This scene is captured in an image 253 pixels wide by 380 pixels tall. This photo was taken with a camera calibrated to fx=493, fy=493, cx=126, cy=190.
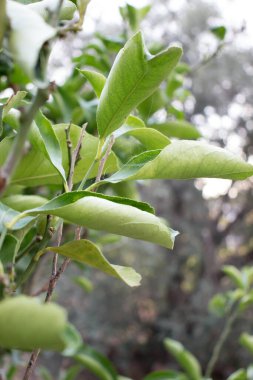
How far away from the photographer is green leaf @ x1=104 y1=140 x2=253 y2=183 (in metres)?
0.58

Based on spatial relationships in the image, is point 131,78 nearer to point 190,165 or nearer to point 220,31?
point 190,165

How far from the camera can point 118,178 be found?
1.97ft

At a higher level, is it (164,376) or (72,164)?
(72,164)

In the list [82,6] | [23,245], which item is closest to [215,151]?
[82,6]

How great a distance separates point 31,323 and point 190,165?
320mm

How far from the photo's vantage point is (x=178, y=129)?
48.5 inches

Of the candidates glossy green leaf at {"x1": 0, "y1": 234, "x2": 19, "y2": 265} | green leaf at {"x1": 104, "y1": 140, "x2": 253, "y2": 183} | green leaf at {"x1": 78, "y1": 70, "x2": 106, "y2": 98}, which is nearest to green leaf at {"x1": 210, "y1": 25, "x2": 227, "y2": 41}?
green leaf at {"x1": 78, "y1": 70, "x2": 106, "y2": 98}

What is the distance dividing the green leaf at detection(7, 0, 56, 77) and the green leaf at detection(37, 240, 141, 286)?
8.1 inches

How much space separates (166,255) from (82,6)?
766 centimetres

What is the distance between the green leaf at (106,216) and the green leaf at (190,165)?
73 millimetres

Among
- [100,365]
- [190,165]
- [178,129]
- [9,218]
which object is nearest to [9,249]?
[9,218]

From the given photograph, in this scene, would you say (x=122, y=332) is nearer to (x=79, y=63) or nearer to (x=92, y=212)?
(x=79, y=63)

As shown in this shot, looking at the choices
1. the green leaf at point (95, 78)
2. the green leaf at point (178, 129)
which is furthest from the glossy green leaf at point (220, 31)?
the green leaf at point (95, 78)

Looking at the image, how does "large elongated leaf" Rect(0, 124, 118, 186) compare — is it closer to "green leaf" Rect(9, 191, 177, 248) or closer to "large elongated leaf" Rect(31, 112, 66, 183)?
"large elongated leaf" Rect(31, 112, 66, 183)
